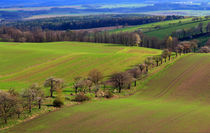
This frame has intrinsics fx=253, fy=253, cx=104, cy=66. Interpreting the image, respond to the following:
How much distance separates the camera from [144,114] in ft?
137

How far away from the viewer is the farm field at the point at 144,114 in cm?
3694

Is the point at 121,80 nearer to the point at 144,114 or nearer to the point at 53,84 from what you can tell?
the point at 53,84

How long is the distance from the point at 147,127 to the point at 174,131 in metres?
3.84

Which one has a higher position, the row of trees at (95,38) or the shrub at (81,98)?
the row of trees at (95,38)

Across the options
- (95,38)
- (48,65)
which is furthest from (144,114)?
(95,38)

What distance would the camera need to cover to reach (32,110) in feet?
152

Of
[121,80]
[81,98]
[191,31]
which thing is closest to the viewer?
[81,98]

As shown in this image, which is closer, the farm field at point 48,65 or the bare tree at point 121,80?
the bare tree at point 121,80

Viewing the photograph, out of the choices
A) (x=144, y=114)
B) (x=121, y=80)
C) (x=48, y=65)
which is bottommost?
(x=144, y=114)

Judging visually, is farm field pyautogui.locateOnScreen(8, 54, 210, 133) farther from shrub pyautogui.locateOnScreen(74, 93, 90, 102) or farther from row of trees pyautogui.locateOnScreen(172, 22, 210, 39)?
row of trees pyautogui.locateOnScreen(172, 22, 210, 39)

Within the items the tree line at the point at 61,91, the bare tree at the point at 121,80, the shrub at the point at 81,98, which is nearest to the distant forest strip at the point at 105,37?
the tree line at the point at 61,91

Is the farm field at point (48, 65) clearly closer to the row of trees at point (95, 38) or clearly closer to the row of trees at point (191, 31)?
the row of trees at point (95, 38)

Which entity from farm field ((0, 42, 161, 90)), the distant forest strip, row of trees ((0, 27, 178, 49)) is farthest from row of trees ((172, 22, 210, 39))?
farm field ((0, 42, 161, 90))

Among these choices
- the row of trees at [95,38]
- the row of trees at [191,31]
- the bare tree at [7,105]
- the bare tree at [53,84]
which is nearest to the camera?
the bare tree at [7,105]
